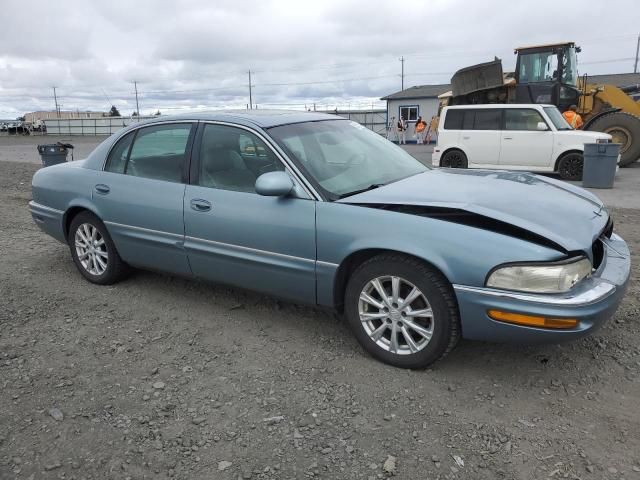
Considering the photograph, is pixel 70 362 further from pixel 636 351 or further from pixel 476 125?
pixel 476 125

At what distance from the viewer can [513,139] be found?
1198 centimetres

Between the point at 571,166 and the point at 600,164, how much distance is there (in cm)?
116

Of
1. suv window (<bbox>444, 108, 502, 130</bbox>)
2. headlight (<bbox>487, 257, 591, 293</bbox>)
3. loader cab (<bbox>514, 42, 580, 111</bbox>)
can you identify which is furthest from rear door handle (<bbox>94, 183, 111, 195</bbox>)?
loader cab (<bbox>514, 42, 580, 111</bbox>)

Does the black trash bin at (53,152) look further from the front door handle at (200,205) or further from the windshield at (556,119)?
the windshield at (556,119)

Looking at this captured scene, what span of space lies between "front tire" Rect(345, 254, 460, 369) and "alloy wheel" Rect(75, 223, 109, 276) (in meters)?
2.45

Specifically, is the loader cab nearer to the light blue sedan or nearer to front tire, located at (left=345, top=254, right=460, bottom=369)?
the light blue sedan

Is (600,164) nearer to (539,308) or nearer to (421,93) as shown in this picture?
(539,308)

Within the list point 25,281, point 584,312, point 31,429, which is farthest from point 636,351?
point 25,281

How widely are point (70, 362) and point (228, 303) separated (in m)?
1.25

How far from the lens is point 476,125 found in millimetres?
12453

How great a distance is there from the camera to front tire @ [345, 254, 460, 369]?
2.89 meters

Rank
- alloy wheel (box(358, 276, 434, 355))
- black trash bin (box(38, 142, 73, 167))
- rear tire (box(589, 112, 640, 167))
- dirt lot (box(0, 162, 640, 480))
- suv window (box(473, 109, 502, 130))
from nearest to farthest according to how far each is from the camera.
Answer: dirt lot (box(0, 162, 640, 480)) → alloy wheel (box(358, 276, 434, 355)) → suv window (box(473, 109, 502, 130)) → black trash bin (box(38, 142, 73, 167)) → rear tire (box(589, 112, 640, 167))

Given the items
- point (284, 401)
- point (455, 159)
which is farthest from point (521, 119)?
point (284, 401)

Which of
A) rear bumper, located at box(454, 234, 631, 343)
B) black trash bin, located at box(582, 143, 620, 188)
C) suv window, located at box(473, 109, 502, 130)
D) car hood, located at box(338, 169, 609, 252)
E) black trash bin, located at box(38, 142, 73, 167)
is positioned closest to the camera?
rear bumper, located at box(454, 234, 631, 343)
